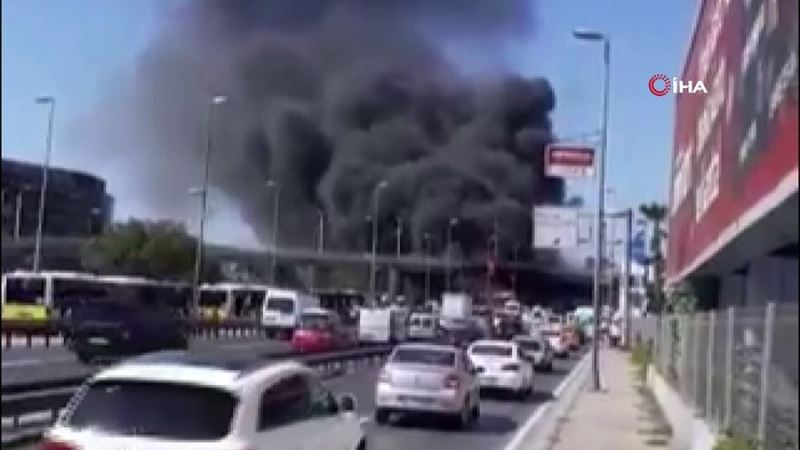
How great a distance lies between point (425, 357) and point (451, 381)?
124 cm

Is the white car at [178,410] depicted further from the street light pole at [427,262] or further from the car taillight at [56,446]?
the street light pole at [427,262]

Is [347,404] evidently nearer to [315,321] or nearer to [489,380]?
[489,380]

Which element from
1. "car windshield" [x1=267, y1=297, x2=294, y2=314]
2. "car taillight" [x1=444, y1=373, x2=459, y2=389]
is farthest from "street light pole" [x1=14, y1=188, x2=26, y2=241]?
"car taillight" [x1=444, y1=373, x2=459, y2=389]

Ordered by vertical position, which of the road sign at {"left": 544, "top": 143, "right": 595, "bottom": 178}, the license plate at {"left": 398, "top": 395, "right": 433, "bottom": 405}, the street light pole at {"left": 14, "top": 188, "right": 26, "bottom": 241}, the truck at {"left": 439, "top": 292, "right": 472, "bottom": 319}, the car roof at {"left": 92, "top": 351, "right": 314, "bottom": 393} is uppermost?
the street light pole at {"left": 14, "top": 188, "right": 26, "bottom": 241}

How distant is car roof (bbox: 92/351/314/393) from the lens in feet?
Result: 29.5

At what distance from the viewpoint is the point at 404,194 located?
15562 centimetres

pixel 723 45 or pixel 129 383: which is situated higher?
pixel 723 45

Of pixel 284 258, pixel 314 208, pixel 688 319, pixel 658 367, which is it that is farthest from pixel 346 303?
pixel 688 319

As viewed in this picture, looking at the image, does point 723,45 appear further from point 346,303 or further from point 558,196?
point 558,196

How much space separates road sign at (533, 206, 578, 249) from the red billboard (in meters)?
21.9

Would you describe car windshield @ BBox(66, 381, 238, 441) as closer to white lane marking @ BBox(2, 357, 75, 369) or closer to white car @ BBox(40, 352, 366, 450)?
white car @ BBox(40, 352, 366, 450)

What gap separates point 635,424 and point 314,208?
140 metres

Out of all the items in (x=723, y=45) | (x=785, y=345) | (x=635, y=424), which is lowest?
(x=635, y=424)

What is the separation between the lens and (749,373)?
42.8 feet
